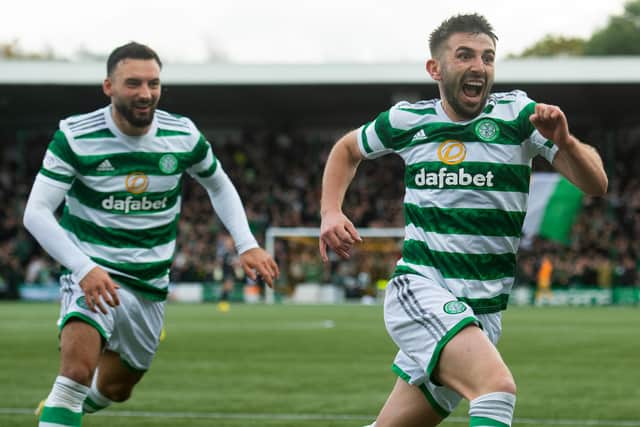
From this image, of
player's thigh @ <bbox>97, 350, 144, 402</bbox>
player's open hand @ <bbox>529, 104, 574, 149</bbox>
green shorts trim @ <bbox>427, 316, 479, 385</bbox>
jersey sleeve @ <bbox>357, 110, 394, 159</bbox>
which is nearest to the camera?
player's open hand @ <bbox>529, 104, 574, 149</bbox>

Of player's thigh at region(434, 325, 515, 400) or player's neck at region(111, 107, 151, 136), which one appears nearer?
player's thigh at region(434, 325, 515, 400)

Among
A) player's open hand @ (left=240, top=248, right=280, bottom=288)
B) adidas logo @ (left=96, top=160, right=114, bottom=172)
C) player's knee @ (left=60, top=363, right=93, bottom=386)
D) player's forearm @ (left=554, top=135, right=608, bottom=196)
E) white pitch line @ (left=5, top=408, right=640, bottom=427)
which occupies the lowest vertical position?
white pitch line @ (left=5, top=408, right=640, bottom=427)

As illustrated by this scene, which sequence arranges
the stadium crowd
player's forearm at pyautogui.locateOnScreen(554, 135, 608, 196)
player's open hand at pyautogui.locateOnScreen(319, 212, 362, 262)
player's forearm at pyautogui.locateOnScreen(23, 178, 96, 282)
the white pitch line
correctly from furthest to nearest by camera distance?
the stadium crowd, the white pitch line, player's forearm at pyautogui.locateOnScreen(23, 178, 96, 282), player's open hand at pyautogui.locateOnScreen(319, 212, 362, 262), player's forearm at pyautogui.locateOnScreen(554, 135, 608, 196)

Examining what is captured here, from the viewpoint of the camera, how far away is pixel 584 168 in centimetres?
460

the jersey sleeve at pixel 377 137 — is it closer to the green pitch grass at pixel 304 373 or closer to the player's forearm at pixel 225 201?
the player's forearm at pixel 225 201

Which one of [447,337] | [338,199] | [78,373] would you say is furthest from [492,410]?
[78,373]

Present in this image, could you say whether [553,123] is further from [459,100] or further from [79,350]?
[79,350]

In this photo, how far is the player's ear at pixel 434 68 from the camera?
204 inches

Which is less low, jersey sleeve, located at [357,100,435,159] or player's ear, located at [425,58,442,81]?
player's ear, located at [425,58,442,81]

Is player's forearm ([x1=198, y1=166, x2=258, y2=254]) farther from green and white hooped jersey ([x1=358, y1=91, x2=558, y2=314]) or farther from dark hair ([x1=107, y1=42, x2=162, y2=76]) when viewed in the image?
green and white hooped jersey ([x1=358, y1=91, x2=558, y2=314])

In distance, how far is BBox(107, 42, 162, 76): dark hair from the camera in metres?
6.31

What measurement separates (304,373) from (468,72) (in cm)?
758

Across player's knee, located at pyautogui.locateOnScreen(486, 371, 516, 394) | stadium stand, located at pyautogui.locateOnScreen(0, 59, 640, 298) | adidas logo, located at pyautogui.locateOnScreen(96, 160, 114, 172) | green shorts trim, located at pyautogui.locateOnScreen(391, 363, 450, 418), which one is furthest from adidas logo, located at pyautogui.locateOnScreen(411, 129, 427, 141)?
stadium stand, located at pyautogui.locateOnScreen(0, 59, 640, 298)

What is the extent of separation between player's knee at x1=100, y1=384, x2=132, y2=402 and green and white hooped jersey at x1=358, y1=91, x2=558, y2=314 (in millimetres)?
2316
